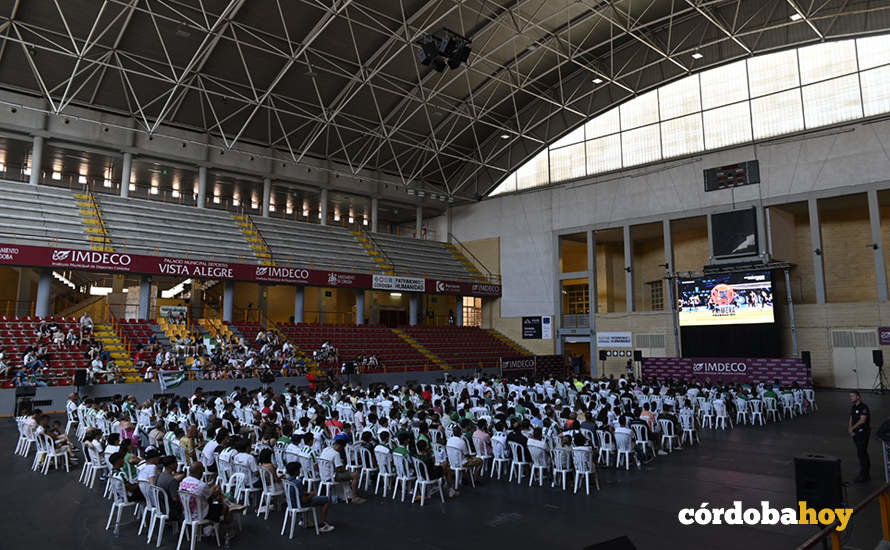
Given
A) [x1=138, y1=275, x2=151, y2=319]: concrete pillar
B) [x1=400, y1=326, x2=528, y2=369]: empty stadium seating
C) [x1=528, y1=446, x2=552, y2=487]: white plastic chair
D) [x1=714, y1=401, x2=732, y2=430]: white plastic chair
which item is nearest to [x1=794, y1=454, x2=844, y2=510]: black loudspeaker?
[x1=528, y1=446, x2=552, y2=487]: white plastic chair

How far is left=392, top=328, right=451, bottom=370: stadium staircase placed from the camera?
30847 millimetres

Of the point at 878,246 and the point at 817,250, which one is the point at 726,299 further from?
the point at 878,246

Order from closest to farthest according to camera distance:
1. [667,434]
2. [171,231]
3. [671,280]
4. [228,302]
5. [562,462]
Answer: [562,462] < [667,434] < [228,302] < [171,231] < [671,280]

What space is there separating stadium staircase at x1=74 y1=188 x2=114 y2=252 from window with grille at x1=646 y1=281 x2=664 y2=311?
31268 millimetres

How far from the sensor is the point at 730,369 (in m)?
25.7

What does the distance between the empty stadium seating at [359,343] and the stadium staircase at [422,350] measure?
29 centimetres

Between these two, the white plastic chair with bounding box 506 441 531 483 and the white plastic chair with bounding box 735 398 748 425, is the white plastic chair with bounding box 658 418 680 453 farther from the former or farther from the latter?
the white plastic chair with bounding box 735 398 748 425

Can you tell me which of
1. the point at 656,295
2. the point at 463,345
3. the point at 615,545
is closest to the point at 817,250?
the point at 656,295

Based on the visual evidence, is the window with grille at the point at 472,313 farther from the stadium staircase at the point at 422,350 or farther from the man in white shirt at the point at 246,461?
the man in white shirt at the point at 246,461

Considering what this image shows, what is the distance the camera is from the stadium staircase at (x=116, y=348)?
20797 millimetres

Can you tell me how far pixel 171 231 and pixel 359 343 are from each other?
1184 centimetres

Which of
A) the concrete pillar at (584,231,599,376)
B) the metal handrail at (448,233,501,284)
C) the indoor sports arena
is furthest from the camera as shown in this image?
the metal handrail at (448,233,501,284)

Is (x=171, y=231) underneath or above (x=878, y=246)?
above

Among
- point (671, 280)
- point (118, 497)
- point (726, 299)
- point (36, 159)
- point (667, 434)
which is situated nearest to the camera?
point (118, 497)
